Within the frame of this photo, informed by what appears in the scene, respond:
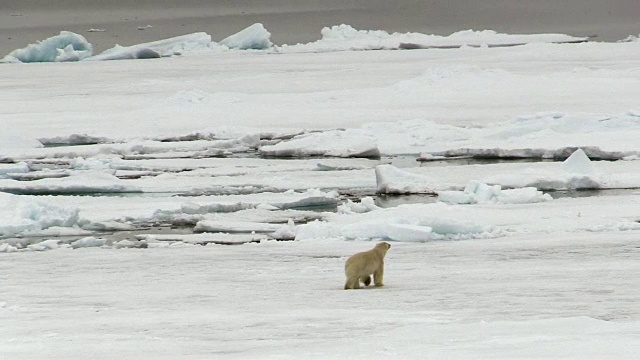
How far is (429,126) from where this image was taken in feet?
48.8

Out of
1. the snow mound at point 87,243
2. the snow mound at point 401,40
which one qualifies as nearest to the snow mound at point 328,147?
the snow mound at point 87,243

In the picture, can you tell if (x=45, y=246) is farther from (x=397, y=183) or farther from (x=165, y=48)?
(x=165, y=48)

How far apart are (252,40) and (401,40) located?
6871 mm

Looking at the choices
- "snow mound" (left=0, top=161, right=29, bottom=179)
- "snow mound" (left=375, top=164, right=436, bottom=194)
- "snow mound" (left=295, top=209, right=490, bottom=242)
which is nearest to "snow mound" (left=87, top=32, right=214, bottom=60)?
"snow mound" (left=0, top=161, right=29, bottom=179)

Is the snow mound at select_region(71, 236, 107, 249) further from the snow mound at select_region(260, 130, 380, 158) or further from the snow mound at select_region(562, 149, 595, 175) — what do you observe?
the snow mound at select_region(260, 130, 380, 158)

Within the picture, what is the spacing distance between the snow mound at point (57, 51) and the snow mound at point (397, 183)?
26905mm

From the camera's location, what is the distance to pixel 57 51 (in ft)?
119

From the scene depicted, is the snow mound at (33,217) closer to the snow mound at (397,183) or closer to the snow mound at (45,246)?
the snow mound at (45,246)

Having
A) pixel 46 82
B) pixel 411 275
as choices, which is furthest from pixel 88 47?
pixel 411 275

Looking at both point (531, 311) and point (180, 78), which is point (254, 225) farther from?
point (180, 78)

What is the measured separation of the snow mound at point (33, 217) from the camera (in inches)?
326

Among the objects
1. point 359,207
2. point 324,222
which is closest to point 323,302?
point 324,222

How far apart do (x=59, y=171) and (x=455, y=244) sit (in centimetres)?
624

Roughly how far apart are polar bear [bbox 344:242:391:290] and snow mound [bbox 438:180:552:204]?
12.5 feet
